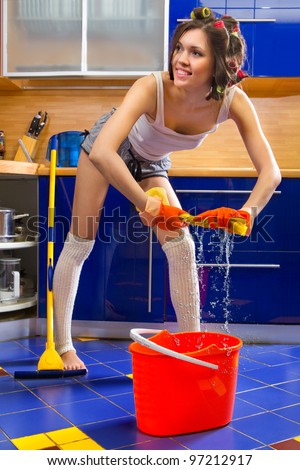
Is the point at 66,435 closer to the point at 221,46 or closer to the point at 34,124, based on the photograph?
the point at 221,46

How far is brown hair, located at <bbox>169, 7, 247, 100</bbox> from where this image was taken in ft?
5.19

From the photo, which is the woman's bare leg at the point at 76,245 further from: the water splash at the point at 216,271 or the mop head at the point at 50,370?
the water splash at the point at 216,271

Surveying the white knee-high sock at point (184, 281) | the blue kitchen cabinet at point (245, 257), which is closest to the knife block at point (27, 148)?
the blue kitchen cabinet at point (245, 257)

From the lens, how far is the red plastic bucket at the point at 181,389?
59.0 inches

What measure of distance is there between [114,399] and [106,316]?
2.93ft

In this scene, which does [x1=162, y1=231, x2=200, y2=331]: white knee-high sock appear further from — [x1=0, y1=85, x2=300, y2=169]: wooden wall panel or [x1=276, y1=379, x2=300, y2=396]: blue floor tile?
[x1=0, y1=85, x2=300, y2=169]: wooden wall panel

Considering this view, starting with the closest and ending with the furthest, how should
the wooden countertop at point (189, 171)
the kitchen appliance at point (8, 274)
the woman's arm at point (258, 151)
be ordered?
the woman's arm at point (258, 151) < the wooden countertop at point (189, 171) < the kitchen appliance at point (8, 274)

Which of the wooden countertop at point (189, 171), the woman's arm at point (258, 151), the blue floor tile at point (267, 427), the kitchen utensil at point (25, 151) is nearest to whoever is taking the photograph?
the blue floor tile at point (267, 427)

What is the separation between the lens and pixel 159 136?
181cm

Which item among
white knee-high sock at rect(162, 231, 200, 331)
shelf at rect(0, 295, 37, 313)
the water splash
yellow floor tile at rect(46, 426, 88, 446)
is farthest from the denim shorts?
shelf at rect(0, 295, 37, 313)

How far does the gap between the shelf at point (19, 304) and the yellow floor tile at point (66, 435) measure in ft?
3.82

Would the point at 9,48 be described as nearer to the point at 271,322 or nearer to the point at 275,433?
the point at 271,322

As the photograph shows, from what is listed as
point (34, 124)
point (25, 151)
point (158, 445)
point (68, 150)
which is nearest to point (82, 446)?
point (158, 445)

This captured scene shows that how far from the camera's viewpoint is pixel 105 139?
155 cm
